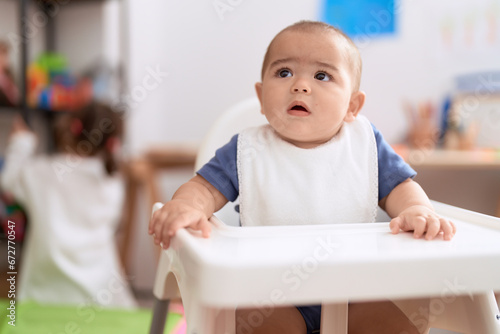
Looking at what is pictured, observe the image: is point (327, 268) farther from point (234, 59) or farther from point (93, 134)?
point (234, 59)

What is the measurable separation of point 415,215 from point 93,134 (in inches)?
64.7

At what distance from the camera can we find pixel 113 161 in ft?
6.63

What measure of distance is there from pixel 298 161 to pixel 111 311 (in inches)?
54.4

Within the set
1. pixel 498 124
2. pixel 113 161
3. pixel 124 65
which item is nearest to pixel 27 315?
pixel 113 161

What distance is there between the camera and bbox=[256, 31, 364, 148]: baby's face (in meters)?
0.64

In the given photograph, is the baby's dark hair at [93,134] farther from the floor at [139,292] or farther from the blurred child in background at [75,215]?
the floor at [139,292]

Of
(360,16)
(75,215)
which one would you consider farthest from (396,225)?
(360,16)

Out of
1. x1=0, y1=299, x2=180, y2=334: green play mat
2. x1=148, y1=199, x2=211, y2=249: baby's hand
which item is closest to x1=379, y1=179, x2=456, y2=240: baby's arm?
x1=148, y1=199, x2=211, y2=249: baby's hand

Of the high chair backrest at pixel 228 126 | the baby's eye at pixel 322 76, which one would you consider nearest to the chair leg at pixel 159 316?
the high chair backrest at pixel 228 126

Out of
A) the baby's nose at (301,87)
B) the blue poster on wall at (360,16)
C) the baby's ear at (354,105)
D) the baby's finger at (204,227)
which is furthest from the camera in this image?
the blue poster on wall at (360,16)

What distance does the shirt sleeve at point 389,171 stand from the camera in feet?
2.25

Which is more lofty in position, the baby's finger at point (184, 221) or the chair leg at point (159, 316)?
the baby's finger at point (184, 221)

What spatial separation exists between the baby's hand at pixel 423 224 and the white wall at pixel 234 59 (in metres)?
1.55

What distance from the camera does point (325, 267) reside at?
41 cm
